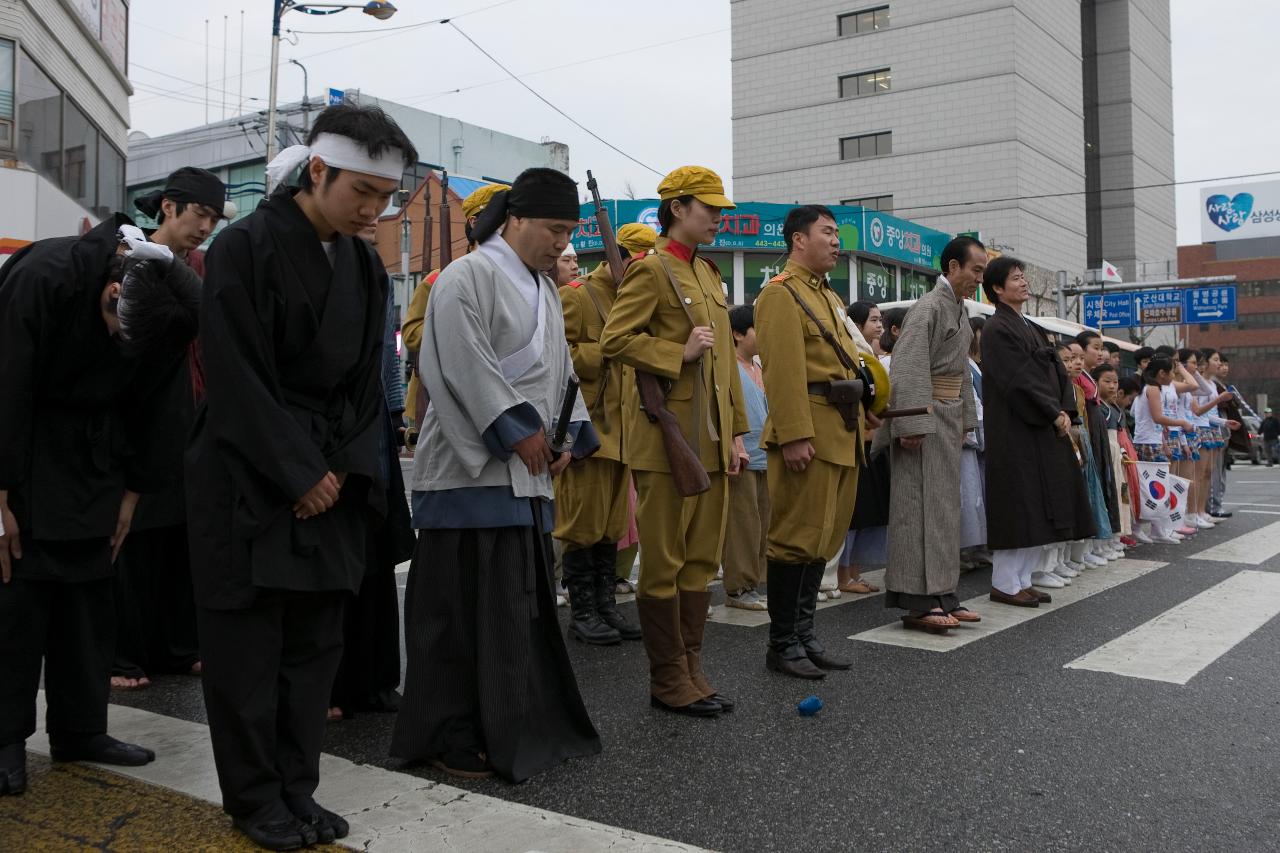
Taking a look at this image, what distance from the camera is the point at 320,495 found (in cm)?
278

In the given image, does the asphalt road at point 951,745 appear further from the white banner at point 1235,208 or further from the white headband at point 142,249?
the white banner at point 1235,208

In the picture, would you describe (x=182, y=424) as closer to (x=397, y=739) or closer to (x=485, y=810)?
(x=397, y=739)

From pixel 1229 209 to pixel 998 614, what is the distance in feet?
288

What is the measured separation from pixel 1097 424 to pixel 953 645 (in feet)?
14.5

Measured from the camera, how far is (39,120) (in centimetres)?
1675

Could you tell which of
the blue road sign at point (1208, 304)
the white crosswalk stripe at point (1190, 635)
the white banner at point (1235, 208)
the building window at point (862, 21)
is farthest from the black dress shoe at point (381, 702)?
the white banner at point (1235, 208)

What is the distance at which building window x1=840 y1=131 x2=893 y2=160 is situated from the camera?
47875 millimetres

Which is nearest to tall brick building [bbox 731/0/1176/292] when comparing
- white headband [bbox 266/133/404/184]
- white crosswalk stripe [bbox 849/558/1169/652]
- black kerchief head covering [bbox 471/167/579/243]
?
white crosswalk stripe [bbox 849/558/1169/652]

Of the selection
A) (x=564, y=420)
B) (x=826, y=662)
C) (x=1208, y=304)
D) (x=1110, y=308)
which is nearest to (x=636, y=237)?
(x=826, y=662)

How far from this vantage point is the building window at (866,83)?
48.2m

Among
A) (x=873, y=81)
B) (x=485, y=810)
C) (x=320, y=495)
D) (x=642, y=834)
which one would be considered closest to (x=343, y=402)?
(x=320, y=495)

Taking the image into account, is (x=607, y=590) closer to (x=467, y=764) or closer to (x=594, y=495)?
(x=594, y=495)

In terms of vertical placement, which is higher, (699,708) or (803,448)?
Answer: (803,448)

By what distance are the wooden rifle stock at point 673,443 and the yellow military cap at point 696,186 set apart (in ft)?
2.51
